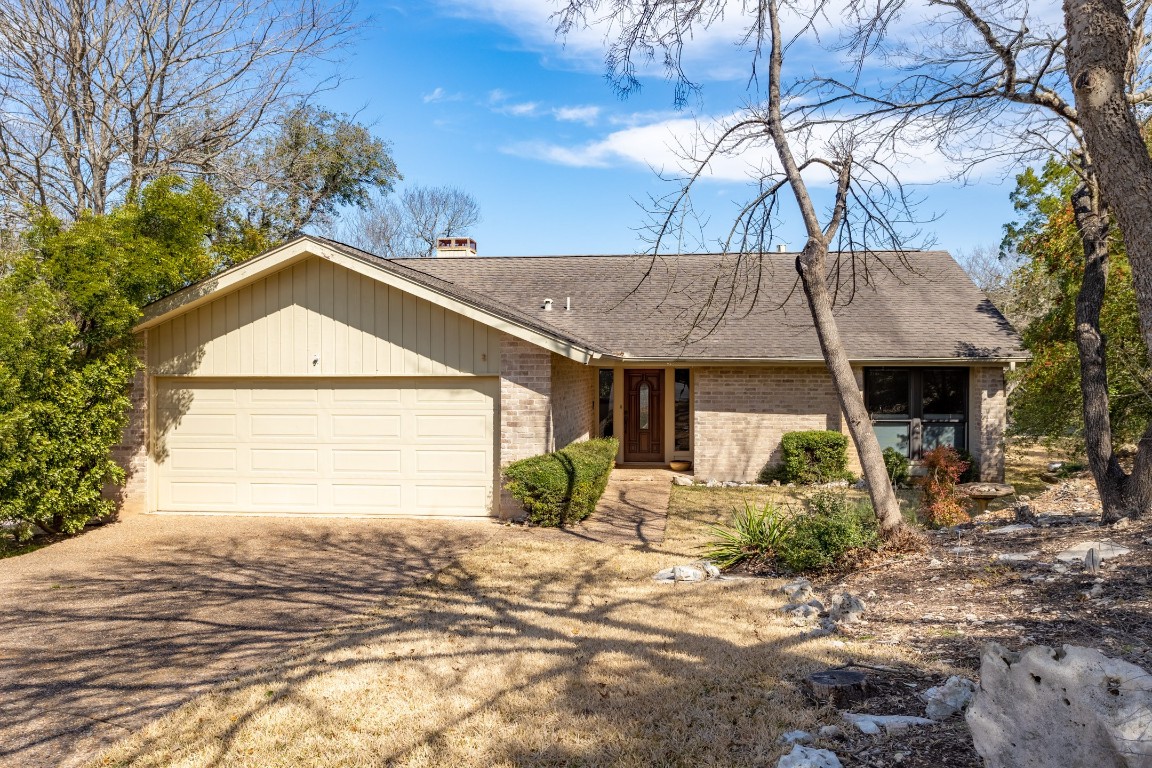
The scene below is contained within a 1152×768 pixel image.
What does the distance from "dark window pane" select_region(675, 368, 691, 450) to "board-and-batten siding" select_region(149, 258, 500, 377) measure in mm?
7408

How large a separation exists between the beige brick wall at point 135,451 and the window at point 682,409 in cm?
1086

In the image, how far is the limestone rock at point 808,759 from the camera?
3812mm

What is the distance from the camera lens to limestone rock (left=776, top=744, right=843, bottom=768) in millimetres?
3812

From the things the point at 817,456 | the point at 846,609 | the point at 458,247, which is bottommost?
the point at 846,609

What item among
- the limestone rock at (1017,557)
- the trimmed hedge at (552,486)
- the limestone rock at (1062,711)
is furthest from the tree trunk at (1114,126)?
the trimmed hedge at (552,486)

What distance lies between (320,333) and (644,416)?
868cm

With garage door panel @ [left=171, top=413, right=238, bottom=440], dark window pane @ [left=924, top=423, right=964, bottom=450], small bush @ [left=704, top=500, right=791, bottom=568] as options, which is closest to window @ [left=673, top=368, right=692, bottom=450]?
dark window pane @ [left=924, top=423, right=964, bottom=450]

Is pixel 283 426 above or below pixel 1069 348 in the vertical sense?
below

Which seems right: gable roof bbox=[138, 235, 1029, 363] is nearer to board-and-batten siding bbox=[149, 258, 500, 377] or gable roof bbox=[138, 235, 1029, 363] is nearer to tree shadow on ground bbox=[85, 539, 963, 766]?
board-and-batten siding bbox=[149, 258, 500, 377]

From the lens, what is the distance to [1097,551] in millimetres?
6445

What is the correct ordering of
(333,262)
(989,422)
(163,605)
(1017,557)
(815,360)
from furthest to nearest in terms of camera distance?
1. (989,422)
2. (815,360)
3. (333,262)
4. (163,605)
5. (1017,557)

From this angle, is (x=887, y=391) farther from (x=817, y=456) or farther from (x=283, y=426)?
(x=283, y=426)

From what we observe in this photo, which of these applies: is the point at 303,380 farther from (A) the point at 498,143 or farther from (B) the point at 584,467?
(A) the point at 498,143

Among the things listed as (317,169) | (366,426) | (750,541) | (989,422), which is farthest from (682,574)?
(317,169)
